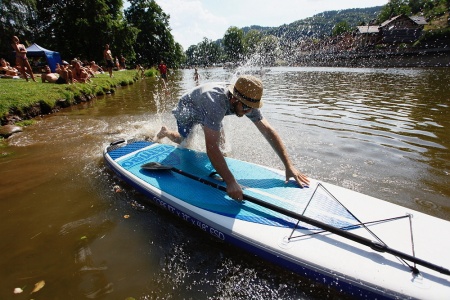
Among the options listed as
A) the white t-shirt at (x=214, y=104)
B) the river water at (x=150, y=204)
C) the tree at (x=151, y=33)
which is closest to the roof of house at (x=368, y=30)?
the tree at (x=151, y=33)

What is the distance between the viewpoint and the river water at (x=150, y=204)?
2641 millimetres

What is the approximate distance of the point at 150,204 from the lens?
4.02 metres

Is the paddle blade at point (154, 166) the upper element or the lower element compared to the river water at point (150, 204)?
upper

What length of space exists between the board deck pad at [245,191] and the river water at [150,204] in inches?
17.5

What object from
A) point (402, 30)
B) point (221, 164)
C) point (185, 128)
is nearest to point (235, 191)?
point (221, 164)

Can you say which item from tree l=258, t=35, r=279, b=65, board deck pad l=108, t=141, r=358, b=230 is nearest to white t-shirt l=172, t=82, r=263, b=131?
board deck pad l=108, t=141, r=358, b=230

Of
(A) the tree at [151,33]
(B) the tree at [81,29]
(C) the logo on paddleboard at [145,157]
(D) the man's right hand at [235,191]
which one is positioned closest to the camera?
(D) the man's right hand at [235,191]

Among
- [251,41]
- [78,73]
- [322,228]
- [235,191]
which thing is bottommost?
[322,228]

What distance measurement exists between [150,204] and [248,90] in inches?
95.7

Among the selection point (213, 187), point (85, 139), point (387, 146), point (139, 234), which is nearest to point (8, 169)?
point (85, 139)

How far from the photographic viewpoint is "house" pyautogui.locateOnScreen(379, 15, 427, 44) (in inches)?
1792

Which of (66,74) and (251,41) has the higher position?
(251,41)

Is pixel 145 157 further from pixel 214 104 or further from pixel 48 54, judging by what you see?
pixel 48 54

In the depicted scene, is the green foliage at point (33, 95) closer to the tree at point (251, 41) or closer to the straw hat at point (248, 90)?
the straw hat at point (248, 90)
